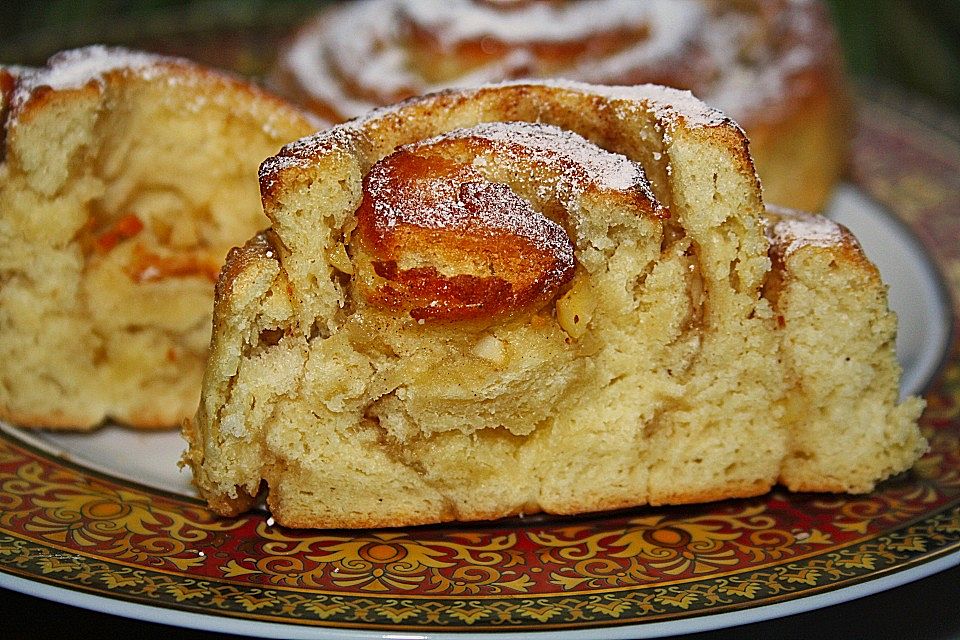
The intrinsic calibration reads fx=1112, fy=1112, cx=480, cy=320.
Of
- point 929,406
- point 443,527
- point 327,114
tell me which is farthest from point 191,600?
point 327,114

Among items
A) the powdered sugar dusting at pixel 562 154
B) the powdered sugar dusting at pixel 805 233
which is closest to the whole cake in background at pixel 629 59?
the powdered sugar dusting at pixel 805 233

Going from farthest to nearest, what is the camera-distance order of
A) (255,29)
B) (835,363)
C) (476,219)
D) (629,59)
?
(255,29), (629,59), (835,363), (476,219)

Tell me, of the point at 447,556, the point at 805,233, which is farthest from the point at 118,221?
the point at 805,233

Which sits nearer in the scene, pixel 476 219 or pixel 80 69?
pixel 476 219

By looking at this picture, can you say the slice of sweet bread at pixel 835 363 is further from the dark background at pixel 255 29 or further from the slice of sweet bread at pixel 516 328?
the dark background at pixel 255 29

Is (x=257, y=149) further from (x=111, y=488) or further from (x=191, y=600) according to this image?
(x=191, y=600)

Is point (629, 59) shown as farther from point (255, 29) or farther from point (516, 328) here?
point (255, 29)

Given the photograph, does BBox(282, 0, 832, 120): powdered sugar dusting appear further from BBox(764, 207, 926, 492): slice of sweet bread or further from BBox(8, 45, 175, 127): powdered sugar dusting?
BBox(764, 207, 926, 492): slice of sweet bread

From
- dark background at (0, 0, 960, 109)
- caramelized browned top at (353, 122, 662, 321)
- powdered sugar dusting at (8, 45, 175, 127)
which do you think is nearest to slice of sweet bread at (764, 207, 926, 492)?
caramelized browned top at (353, 122, 662, 321)
